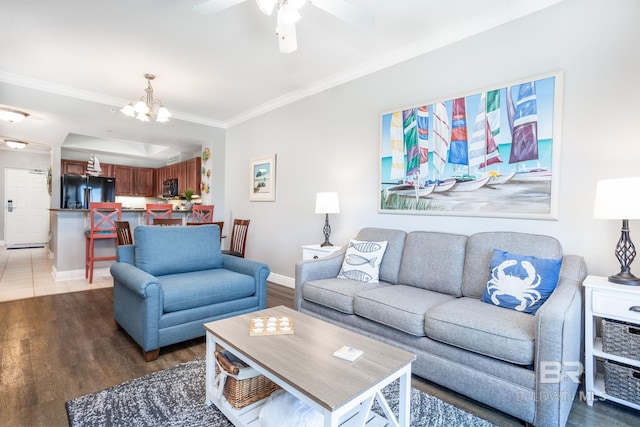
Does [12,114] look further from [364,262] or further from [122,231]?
[364,262]

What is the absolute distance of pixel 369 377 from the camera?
48.9 inches

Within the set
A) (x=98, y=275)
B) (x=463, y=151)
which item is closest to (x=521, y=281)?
(x=463, y=151)

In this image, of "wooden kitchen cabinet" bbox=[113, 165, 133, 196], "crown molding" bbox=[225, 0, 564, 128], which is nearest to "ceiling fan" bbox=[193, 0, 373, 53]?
"crown molding" bbox=[225, 0, 564, 128]

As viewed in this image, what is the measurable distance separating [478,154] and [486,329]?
1486mm

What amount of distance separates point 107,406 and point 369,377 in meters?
1.48

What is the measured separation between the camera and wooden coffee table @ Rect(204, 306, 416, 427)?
115 cm

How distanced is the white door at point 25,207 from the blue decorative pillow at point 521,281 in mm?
10024

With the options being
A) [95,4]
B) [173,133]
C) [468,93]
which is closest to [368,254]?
[468,93]

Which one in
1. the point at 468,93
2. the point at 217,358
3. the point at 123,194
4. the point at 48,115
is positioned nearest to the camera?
the point at 217,358

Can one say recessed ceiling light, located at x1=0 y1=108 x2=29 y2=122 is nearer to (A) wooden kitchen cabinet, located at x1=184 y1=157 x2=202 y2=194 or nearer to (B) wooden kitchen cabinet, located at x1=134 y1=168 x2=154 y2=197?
(A) wooden kitchen cabinet, located at x1=184 y1=157 x2=202 y2=194

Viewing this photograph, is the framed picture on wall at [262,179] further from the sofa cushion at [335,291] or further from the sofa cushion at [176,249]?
the sofa cushion at [335,291]

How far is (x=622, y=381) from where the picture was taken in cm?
173

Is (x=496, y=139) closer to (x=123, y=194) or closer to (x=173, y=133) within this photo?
(x=173, y=133)

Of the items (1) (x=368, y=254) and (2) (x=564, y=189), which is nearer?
(2) (x=564, y=189)
